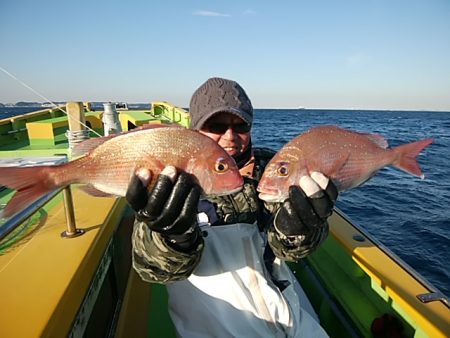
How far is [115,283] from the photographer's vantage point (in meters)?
2.92

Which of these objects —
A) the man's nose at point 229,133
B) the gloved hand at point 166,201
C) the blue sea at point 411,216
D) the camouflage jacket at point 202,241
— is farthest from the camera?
the blue sea at point 411,216

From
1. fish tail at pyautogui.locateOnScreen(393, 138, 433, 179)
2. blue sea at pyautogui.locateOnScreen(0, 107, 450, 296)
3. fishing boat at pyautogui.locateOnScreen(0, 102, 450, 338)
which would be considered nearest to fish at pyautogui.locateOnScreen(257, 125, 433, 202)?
fish tail at pyautogui.locateOnScreen(393, 138, 433, 179)

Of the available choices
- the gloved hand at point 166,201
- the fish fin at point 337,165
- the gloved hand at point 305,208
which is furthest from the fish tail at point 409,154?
the gloved hand at point 166,201

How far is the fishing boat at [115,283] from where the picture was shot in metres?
1.42

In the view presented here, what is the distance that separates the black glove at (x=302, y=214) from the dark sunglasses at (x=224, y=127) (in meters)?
0.63

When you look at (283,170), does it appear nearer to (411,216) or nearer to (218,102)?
(218,102)

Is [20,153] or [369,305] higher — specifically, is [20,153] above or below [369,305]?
above

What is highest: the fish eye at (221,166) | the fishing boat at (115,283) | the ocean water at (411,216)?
the fish eye at (221,166)

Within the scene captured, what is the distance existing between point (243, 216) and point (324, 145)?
717 mm

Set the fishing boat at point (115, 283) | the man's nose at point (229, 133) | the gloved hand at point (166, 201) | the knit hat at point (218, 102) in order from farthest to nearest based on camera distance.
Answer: the man's nose at point (229, 133), the knit hat at point (218, 102), the gloved hand at point (166, 201), the fishing boat at point (115, 283)

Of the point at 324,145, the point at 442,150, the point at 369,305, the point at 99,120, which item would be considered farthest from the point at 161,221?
the point at 442,150

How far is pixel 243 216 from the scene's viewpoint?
2098mm

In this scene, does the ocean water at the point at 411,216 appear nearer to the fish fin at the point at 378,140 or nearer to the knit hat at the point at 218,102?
the fish fin at the point at 378,140

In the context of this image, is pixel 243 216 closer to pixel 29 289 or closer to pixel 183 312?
pixel 183 312
